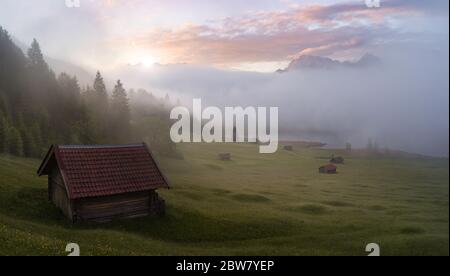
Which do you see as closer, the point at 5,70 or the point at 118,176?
the point at 118,176

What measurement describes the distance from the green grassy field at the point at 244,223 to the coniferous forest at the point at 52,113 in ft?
22.8

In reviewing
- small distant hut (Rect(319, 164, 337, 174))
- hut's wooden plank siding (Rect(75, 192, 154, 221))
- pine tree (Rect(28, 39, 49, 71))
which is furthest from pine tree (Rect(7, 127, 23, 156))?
small distant hut (Rect(319, 164, 337, 174))

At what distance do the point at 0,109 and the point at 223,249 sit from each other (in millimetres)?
52830

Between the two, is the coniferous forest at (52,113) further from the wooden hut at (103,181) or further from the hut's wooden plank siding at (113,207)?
the hut's wooden plank siding at (113,207)

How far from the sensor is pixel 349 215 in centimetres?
4084

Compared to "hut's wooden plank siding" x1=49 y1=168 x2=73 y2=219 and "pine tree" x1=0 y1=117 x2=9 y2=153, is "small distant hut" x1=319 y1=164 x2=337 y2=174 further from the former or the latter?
"pine tree" x1=0 y1=117 x2=9 y2=153

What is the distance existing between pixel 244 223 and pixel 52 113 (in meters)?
55.3

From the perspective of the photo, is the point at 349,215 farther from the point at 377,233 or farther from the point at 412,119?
the point at 412,119

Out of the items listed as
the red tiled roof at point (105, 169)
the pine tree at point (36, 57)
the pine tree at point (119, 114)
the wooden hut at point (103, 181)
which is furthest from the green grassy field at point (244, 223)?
the pine tree at point (36, 57)

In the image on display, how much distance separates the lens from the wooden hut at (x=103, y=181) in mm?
27938

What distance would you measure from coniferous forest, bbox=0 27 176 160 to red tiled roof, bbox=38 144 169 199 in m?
28.0

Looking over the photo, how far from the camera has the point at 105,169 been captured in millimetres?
30062

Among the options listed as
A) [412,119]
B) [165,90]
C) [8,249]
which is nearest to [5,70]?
[165,90]

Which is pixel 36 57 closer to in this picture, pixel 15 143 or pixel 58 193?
pixel 15 143
